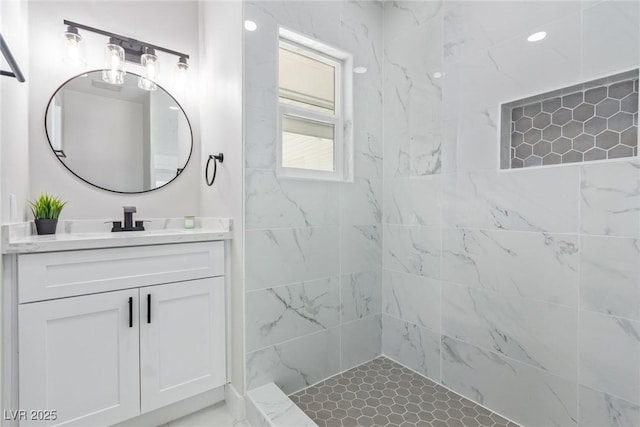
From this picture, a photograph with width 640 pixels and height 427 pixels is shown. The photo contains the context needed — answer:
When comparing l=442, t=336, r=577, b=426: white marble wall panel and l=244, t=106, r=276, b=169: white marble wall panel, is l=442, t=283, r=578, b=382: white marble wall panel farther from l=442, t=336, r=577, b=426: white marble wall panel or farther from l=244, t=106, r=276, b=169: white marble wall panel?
→ l=244, t=106, r=276, b=169: white marble wall panel

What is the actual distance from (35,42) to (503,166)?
2.69m

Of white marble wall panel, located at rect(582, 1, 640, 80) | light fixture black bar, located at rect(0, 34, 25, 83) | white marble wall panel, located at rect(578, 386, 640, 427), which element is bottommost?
white marble wall panel, located at rect(578, 386, 640, 427)

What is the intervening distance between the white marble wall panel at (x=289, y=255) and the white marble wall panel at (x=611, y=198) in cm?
132

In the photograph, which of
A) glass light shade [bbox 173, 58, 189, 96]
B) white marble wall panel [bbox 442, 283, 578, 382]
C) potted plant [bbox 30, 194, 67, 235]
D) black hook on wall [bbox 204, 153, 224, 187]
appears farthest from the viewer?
glass light shade [bbox 173, 58, 189, 96]

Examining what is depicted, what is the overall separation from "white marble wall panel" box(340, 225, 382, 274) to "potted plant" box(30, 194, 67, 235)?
64.6 inches

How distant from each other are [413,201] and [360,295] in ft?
2.51

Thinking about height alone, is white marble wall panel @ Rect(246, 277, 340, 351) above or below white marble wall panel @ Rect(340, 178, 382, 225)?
below

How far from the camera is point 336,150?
2270mm

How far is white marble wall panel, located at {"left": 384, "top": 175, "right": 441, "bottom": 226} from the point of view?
6.73 feet

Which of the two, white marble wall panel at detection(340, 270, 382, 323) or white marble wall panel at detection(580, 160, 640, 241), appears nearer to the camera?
→ white marble wall panel at detection(580, 160, 640, 241)

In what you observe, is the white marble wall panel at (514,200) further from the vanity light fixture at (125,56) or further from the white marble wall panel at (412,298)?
the vanity light fixture at (125,56)

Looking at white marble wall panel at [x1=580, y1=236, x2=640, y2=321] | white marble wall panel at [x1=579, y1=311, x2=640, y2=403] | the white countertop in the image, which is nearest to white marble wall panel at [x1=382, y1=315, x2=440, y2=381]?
white marble wall panel at [x1=579, y1=311, x2=640, y2=403]

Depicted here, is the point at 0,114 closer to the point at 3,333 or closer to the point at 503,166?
the point at 3,333

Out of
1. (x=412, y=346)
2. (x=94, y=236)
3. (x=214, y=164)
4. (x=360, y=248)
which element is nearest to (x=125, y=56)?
(x=214, y=164)
